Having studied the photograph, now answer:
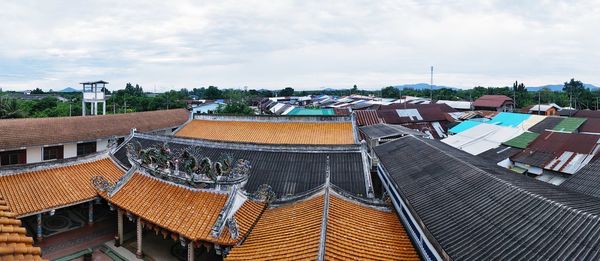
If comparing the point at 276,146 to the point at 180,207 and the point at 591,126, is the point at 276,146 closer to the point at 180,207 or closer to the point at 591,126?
the point at 180,207

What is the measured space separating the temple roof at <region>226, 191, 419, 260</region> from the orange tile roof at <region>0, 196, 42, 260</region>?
6.71 meters

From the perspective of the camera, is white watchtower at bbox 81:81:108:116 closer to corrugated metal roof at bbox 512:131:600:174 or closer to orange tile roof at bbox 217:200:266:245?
orange tile roof at bbox 217:200:266:245

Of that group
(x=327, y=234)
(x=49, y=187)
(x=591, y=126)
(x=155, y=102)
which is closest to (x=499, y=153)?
(x=591, y=126)

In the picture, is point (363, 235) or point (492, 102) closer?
point (363, 235)

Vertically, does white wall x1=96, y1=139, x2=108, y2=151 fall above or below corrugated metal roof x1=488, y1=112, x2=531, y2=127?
below

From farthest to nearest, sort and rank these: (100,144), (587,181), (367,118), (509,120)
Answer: (367,118)
(509,120)
(100,144)
(587,181)

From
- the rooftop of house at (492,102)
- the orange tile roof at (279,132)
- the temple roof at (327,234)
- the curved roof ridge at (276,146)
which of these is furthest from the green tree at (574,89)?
the temple roof at (327,234)

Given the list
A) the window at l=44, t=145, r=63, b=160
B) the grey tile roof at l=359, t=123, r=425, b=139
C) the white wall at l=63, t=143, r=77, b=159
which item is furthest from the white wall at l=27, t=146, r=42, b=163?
the grey tile roof at l=359, t=123, r=425, b=139

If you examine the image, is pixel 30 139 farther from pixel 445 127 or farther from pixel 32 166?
pixel 445 127

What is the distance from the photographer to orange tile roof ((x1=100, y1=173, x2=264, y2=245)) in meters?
13.6

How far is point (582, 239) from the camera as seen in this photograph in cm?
814

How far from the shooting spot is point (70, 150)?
32.9 m

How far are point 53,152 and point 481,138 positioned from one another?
40346 mm

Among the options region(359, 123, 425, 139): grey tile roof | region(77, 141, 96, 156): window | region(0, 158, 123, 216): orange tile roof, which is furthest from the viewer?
region(77, 141, 96, 156): window
